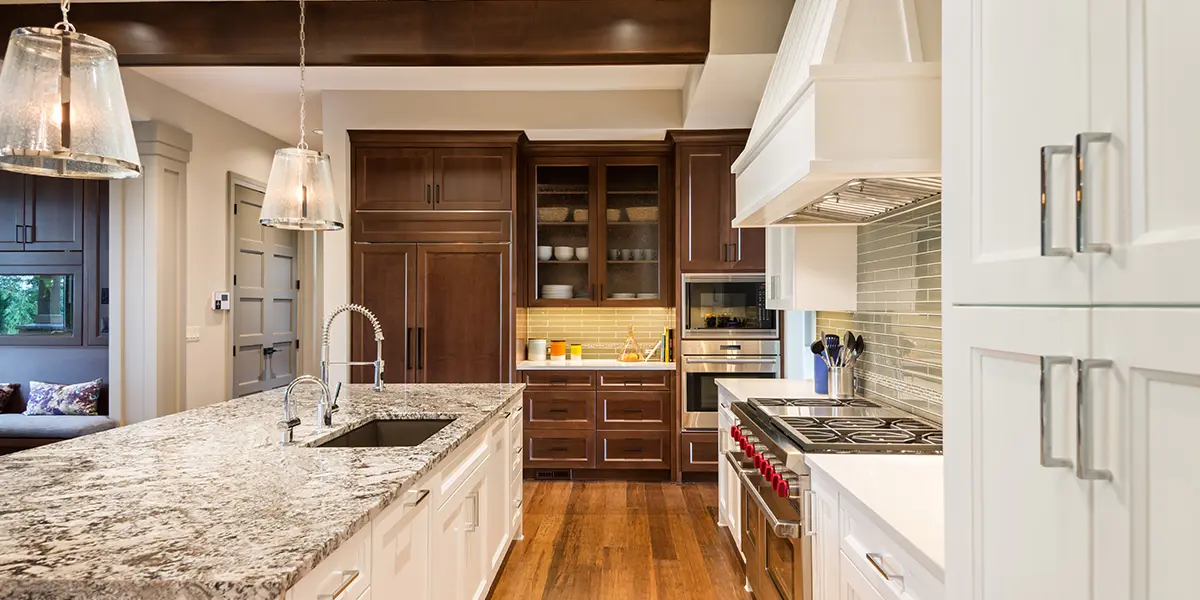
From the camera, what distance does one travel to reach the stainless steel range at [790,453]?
2070 millimetres

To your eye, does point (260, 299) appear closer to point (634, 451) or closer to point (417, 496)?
point (634, 451)

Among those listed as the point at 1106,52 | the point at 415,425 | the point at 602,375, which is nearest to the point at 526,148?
the point at 602,375

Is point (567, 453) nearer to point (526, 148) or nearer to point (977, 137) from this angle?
point (526, 148)

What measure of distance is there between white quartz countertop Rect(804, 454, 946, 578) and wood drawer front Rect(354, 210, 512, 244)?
327cm

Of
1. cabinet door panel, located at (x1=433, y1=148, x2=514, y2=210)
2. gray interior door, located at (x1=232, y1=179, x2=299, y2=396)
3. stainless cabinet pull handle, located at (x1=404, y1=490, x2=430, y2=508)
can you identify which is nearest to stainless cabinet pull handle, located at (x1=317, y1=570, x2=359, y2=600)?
stainless cabinet pull handle, located at (x1=404, y1=490, x2=430, y2=508)

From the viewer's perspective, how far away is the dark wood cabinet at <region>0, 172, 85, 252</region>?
509 cm

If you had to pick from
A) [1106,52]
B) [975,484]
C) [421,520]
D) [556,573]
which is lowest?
[556,573]

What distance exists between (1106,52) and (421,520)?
1.81 meters

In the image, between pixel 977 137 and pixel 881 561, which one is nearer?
pixel 977 137

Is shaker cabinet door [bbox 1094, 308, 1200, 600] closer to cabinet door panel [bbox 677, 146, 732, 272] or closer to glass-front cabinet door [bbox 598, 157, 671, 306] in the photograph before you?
cabinet door panel [bbox 677, 146, 732, 272]

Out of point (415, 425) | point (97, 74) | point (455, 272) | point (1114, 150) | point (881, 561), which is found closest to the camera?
point (1114, 150)

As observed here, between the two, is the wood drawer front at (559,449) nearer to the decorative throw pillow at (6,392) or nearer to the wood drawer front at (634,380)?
the wood drawer front at (634,380)

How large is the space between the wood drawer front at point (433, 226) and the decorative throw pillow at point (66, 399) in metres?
2.23

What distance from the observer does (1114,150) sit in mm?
737
